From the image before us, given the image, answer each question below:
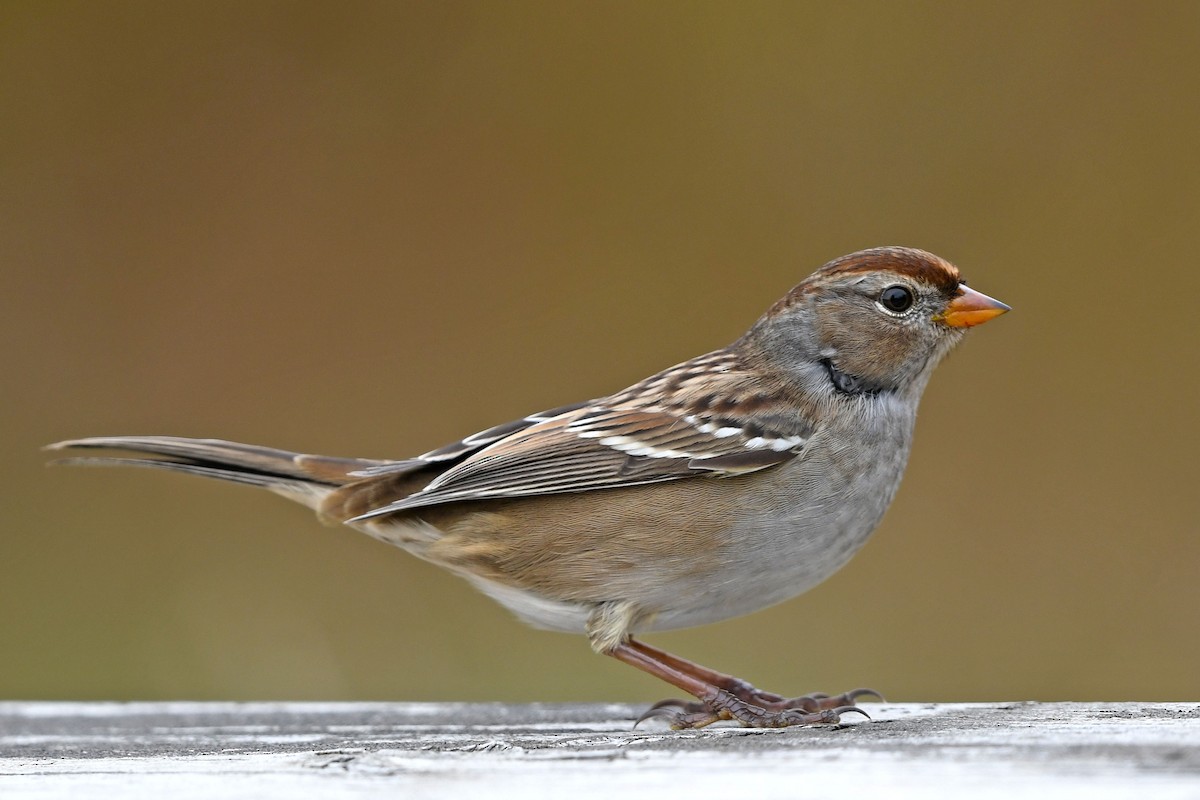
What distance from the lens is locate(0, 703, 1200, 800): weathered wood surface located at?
191 centimetres

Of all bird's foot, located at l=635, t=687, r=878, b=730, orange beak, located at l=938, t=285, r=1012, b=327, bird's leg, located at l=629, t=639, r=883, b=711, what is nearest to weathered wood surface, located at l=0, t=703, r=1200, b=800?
bird's foot, located at l=635, t=687, r=878, b=730

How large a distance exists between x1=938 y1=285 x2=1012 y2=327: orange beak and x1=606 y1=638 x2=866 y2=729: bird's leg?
0.98 metres

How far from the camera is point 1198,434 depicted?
652 cm

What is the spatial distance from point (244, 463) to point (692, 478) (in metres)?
1.24

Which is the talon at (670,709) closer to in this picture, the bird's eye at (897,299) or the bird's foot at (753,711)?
the bird's foot at (753,711)

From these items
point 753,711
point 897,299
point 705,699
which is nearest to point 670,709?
point 705,699

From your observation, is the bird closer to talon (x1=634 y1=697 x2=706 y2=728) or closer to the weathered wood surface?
talon (x1=634 y1=697 x2=706 y2=728)

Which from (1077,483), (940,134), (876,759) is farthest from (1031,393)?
(876,759)

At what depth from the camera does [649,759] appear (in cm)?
220

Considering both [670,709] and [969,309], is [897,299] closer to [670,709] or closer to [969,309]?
[969,309]

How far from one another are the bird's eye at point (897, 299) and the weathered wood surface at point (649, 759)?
40.8 inches

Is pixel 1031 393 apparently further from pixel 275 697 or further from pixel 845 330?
pixel 275 697

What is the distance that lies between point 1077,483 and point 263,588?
3640mm

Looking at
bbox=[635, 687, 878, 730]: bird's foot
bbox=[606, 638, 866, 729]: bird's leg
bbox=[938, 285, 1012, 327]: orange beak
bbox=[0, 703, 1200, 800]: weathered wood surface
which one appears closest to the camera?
bbox=[0, 703, 1200, 800]: weathered wood surface
